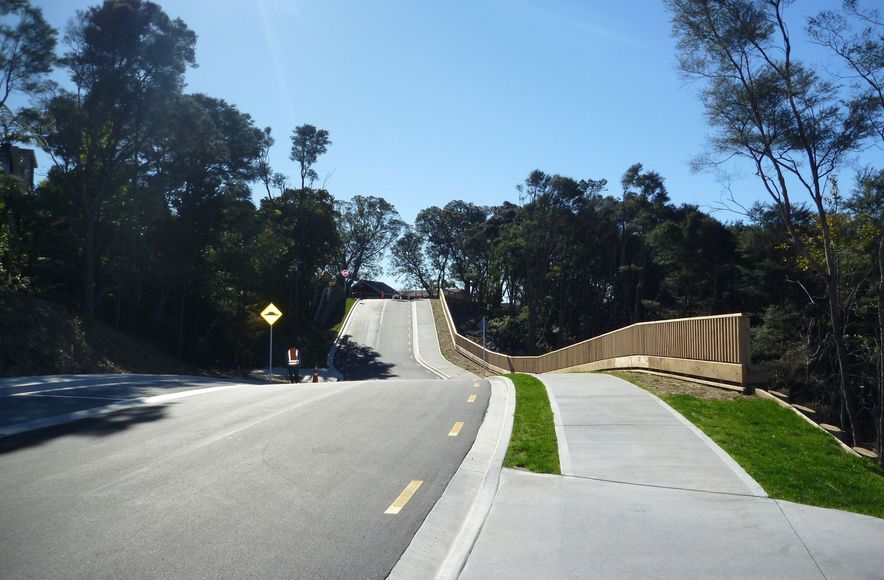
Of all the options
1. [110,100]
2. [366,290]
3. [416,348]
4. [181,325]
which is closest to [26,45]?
[110,100]

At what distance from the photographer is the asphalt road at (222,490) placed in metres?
5.24

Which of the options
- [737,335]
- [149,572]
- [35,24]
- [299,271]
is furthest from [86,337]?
[299,271]

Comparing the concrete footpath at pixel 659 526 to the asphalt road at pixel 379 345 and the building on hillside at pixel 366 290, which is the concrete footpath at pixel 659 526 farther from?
the building on hillside at pixel 366 290

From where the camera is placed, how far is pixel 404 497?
23.3ft

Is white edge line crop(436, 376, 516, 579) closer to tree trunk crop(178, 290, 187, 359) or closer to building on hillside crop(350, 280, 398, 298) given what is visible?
tree trunk crop(178, 290, 187, 359)

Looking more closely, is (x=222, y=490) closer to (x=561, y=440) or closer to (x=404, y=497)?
(x=404, y=497)

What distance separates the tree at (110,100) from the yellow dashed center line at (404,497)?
91.1 feet

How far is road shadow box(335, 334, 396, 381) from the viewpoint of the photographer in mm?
47281

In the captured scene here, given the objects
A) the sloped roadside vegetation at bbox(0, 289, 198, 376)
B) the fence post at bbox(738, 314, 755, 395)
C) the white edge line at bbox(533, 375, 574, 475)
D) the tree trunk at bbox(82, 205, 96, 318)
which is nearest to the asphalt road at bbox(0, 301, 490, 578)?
the white edge line at bbox(533, 375, 574, 475)

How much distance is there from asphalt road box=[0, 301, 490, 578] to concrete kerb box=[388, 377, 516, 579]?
13 centimetres

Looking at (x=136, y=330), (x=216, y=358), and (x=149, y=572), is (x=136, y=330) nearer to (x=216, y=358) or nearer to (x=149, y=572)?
(x=216, y=358)

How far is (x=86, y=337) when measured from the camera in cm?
2797

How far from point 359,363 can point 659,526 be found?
155ft

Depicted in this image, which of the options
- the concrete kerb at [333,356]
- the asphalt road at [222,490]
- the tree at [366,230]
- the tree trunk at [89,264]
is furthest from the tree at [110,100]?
the tree at [366,230]
